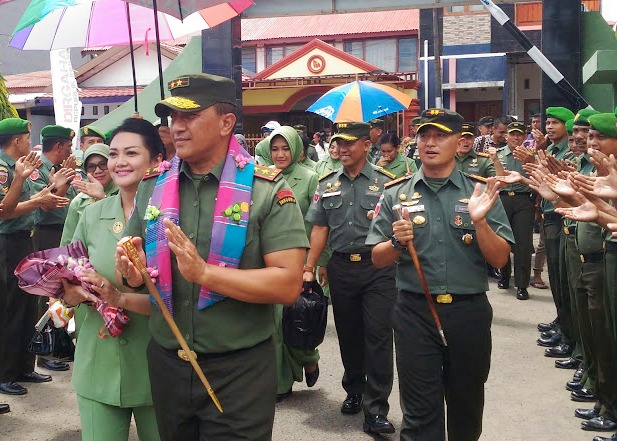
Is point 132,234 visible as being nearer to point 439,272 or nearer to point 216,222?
point 216,222

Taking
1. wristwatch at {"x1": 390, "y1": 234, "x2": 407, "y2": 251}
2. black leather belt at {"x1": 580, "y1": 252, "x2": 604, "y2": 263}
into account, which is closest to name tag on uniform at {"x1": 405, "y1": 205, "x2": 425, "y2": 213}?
wristwatch at {"x1": 390, "y1": 234, "x2": 407, "y2": 251}

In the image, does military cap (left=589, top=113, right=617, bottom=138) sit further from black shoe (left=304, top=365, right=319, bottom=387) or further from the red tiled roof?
the red tiled roof

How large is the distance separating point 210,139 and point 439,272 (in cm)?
169

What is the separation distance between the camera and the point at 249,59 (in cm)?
3294

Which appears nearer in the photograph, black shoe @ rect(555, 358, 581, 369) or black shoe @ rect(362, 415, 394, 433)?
black shoe @ rect(362, 415, 394, 433)

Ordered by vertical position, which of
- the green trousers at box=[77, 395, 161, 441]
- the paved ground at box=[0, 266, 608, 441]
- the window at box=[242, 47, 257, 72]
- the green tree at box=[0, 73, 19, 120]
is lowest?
the paved ground at box=[0, 266, 608, 441]

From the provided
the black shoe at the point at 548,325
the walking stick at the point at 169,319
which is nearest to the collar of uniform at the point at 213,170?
the walking stick at the point at 169,319

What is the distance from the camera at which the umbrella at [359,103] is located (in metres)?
7.97

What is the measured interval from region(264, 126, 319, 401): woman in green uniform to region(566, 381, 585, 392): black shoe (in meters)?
2.13

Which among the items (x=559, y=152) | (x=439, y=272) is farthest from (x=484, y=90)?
(x=439, y=272)

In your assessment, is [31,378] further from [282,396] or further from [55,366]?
[282,396]

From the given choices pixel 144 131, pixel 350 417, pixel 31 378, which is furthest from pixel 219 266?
pixel 31 378

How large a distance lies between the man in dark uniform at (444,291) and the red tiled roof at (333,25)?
26.6 m

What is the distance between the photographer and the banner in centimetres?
1462
